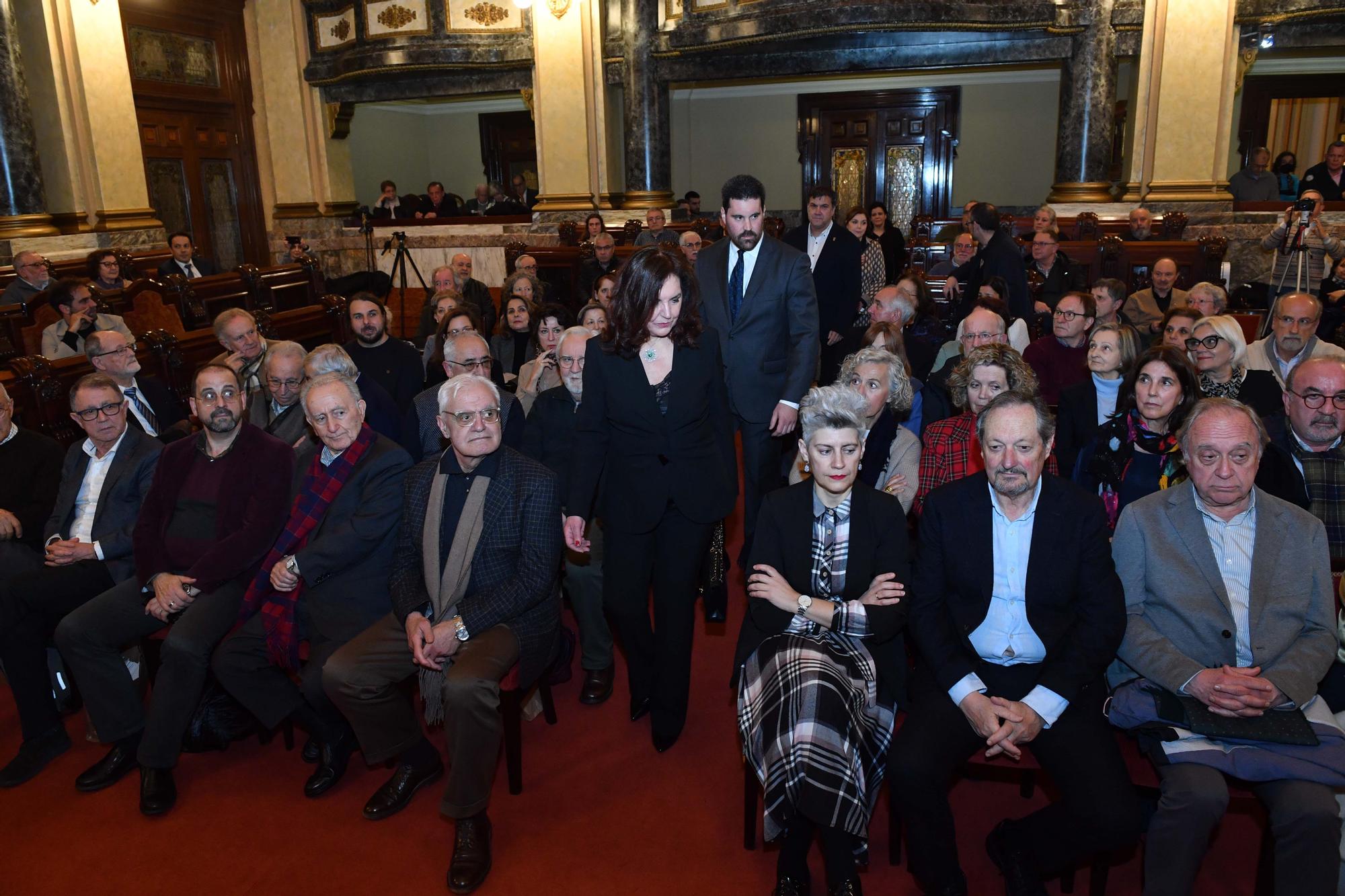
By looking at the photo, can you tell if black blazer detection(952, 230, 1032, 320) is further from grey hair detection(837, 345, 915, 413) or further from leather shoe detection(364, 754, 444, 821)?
leather shoe detection(364, 754, 444, 821)

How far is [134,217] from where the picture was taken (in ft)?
30.0

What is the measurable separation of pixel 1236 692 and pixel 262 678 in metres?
2.76

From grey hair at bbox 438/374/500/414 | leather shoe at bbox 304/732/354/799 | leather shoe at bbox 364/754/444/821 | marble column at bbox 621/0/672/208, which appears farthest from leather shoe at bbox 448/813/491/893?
marble column at bbox 621/0/672/208

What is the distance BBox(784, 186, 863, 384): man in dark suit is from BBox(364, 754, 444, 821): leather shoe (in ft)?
9.61

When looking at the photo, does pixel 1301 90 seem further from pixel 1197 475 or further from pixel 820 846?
pixel 820 846

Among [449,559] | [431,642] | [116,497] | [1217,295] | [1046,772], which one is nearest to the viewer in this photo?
[1046,772]

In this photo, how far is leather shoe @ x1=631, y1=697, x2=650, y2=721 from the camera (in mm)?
3256

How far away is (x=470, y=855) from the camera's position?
253 centimetres

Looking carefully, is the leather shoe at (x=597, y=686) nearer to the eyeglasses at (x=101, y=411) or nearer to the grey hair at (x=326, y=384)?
the grey hair at (x=326, y=384)

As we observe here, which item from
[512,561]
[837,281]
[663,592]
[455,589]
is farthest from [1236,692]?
[837,281]

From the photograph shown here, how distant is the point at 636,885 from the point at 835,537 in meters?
1.07

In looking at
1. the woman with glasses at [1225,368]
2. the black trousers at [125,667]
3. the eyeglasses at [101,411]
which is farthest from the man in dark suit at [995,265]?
the eyeglasses at [101,411]

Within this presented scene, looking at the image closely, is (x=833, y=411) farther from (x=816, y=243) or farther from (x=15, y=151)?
(x=15, y=151)

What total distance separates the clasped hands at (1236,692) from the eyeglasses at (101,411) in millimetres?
3448
